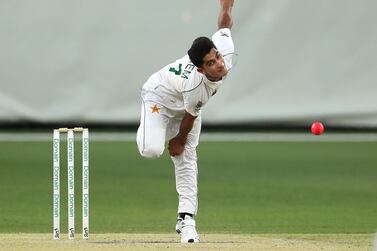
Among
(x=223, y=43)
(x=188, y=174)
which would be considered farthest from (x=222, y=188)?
(x=223, y=43)

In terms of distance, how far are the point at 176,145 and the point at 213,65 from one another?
0.71 metres

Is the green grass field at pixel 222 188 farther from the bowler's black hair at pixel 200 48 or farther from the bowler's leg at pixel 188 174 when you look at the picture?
the bowler's black hair at pixel 200 48

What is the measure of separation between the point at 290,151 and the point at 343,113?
1612mm

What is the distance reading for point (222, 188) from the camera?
11.5 metres

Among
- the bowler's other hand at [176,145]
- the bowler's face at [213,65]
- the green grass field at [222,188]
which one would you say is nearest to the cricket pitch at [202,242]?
the bowler's other hand at [176,145]

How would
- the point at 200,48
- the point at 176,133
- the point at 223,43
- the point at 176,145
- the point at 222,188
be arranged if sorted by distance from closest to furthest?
the point at 200,48 < the point at 223,43 < the point at 176,145 < the point at 176,133 < the point at 222,188

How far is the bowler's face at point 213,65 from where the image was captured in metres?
7.22

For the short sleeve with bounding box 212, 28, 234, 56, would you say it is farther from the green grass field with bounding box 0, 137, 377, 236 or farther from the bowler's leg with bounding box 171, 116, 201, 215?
the green grass field with bounding box 0, 137, 377, 236

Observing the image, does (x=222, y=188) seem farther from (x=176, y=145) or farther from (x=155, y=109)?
(x=155, y=109)

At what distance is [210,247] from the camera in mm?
7027

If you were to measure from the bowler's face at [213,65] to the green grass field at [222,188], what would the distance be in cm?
203

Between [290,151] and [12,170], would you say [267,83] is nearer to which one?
[290,151]

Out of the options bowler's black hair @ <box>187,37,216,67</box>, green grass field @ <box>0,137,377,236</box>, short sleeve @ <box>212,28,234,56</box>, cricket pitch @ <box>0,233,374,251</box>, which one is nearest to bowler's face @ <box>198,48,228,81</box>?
bowler's black hair @ <box>187,37,216,67</box>

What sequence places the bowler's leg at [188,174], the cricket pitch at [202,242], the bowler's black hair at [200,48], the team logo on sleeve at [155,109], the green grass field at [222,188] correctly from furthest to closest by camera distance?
1. the green grass field at [222,188]
2. the bowler's leg at [188,174]
3. the team logo on sleeve at [155,109]
4. the bowler's black hair at [200,48]
5. the cricket pitch at [202,242]
